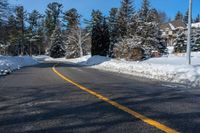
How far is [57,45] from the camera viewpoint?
89812mm

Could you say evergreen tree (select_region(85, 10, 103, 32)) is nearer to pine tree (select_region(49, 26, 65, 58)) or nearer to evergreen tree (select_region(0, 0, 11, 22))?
pine tree (select_region(49, 26, 65, 58))

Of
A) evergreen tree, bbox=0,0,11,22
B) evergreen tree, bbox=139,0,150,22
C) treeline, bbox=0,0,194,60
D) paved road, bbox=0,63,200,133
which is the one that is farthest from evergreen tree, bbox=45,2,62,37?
paved road, bbox=0,63,200,133

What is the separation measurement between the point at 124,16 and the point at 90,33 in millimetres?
11086

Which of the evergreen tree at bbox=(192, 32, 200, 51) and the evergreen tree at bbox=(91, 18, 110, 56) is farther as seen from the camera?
the evergreen tree at bbox=(192, 32, 200, 51)

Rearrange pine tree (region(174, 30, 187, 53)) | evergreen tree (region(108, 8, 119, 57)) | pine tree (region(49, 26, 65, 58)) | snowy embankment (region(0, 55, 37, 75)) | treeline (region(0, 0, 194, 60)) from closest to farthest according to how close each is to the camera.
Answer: snowy embankment (region(0, 55, 37, 75))
treeline (region(0, 0, 194, 60))
pine tree (region(174, 30, 187, 53))
evergreen tree (region(108, 8, 119, 57))
pine tree (region(49, 26, 65, 58))

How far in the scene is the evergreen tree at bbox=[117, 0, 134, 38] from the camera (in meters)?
71.9

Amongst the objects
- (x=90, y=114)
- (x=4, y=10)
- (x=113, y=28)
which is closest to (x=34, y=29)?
(x=113, y=28)

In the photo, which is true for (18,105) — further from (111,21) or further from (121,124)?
(111,21)

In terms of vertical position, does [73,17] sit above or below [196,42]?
above

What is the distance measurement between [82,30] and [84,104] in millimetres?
76731

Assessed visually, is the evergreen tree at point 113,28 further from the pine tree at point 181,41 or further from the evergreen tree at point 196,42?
the evergreen tree at point 196,42

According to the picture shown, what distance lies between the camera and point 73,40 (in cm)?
7962

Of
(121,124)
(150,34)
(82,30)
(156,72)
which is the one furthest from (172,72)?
(82,30)

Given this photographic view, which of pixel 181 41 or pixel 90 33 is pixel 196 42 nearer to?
pixel 181 41
